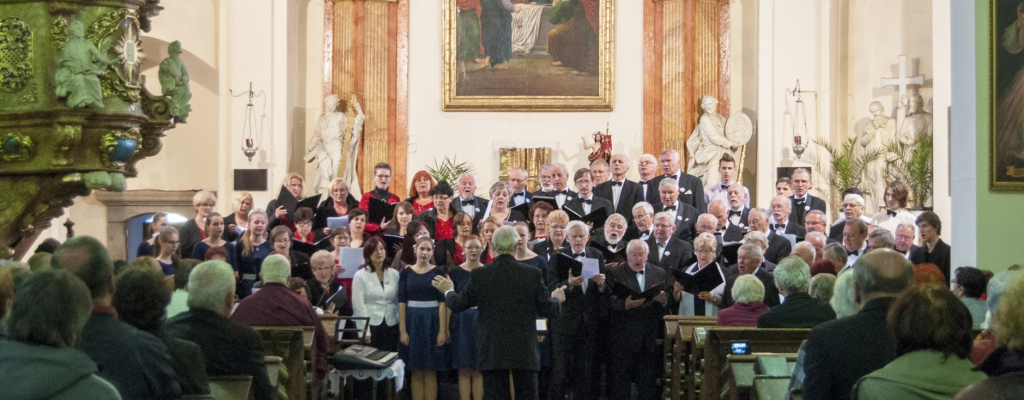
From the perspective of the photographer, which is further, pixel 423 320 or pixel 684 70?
pixel 684 70

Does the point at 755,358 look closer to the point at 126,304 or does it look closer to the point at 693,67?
the point at 126,304

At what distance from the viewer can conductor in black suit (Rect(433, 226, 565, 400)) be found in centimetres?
692

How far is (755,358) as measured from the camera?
5.35m

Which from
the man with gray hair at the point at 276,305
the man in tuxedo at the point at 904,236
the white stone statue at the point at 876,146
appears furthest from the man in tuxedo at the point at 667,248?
the white stone statue at the point at 876,146

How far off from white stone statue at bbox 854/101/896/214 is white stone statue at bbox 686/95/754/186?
51.6 inches

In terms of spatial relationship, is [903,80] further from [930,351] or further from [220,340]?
[930,351]

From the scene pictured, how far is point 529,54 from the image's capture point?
48.9 ft

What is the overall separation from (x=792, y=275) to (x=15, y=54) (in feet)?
13.0

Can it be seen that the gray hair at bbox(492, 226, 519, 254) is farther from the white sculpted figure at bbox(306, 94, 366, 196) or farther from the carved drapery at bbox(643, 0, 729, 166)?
the carved drapery at bbox(643, 0, 729, 166)

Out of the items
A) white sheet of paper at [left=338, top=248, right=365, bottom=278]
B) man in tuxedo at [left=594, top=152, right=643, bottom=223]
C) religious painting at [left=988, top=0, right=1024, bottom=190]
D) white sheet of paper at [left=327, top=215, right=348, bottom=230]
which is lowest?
white sheet of paper at [left=338, top=248, right=365, bottom=278]

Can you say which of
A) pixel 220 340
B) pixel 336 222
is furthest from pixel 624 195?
pixel 220 340

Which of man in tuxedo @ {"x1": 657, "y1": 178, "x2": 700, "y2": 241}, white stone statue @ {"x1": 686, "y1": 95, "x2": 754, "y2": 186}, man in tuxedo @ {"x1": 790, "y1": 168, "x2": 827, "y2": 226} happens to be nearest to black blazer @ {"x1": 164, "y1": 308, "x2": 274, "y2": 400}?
man in tuxedo @ {"x1": 657, "y1": 178, "x2": 700, "y2": 241}

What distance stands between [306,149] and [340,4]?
1.86 metres

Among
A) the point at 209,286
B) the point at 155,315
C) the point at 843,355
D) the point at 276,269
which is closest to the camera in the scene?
the point at 843,355
